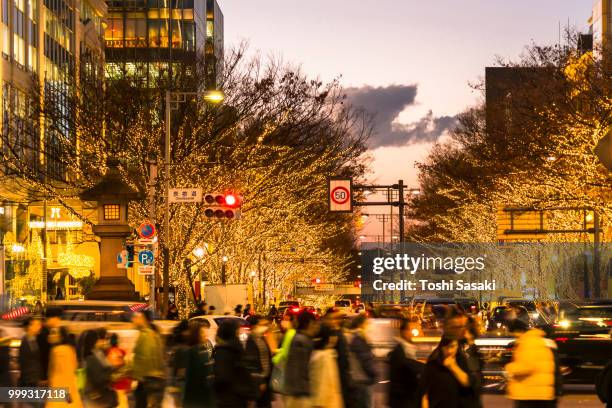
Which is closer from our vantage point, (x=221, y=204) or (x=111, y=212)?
(x=221, y=204)

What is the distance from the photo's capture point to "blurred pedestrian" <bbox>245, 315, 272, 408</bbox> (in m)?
15.2

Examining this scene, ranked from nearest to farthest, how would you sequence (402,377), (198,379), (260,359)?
(198,379) < (402,377) < (260,359)

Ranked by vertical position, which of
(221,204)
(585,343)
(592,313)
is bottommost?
(585,343)

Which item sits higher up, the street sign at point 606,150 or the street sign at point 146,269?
the street sign at point 606,150

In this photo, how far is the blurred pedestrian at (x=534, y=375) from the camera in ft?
39.3

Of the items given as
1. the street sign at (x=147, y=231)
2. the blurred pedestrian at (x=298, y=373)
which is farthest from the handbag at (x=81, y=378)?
the street sign at (x=147, y=231)

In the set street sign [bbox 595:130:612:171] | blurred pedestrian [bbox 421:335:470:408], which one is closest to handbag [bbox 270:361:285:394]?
blurred pedestrian [bbox 421:335:470:408]

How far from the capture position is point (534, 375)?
473 inches

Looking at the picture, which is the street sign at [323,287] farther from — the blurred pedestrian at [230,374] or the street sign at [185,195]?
the blurred pedestrian at [230,374]

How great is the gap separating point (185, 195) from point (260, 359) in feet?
69.7

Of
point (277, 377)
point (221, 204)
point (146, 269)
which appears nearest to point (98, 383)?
point (277, 377)

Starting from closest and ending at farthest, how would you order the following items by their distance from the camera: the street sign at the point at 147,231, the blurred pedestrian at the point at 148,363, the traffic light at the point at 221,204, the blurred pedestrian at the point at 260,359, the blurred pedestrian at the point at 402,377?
the blurred pedestrian at the point at 402,377, the blurred pedestrian at the point at 260,359, the blurred pedestrian at the point at 148,363, the street sign at the point at 147,231, the traffic light at the point at 221,204

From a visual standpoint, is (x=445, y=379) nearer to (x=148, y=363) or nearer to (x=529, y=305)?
(x=148, y=363)

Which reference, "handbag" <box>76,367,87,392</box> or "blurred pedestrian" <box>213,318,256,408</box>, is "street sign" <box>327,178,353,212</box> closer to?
"handbag" <box>76,367,87,392</box>
